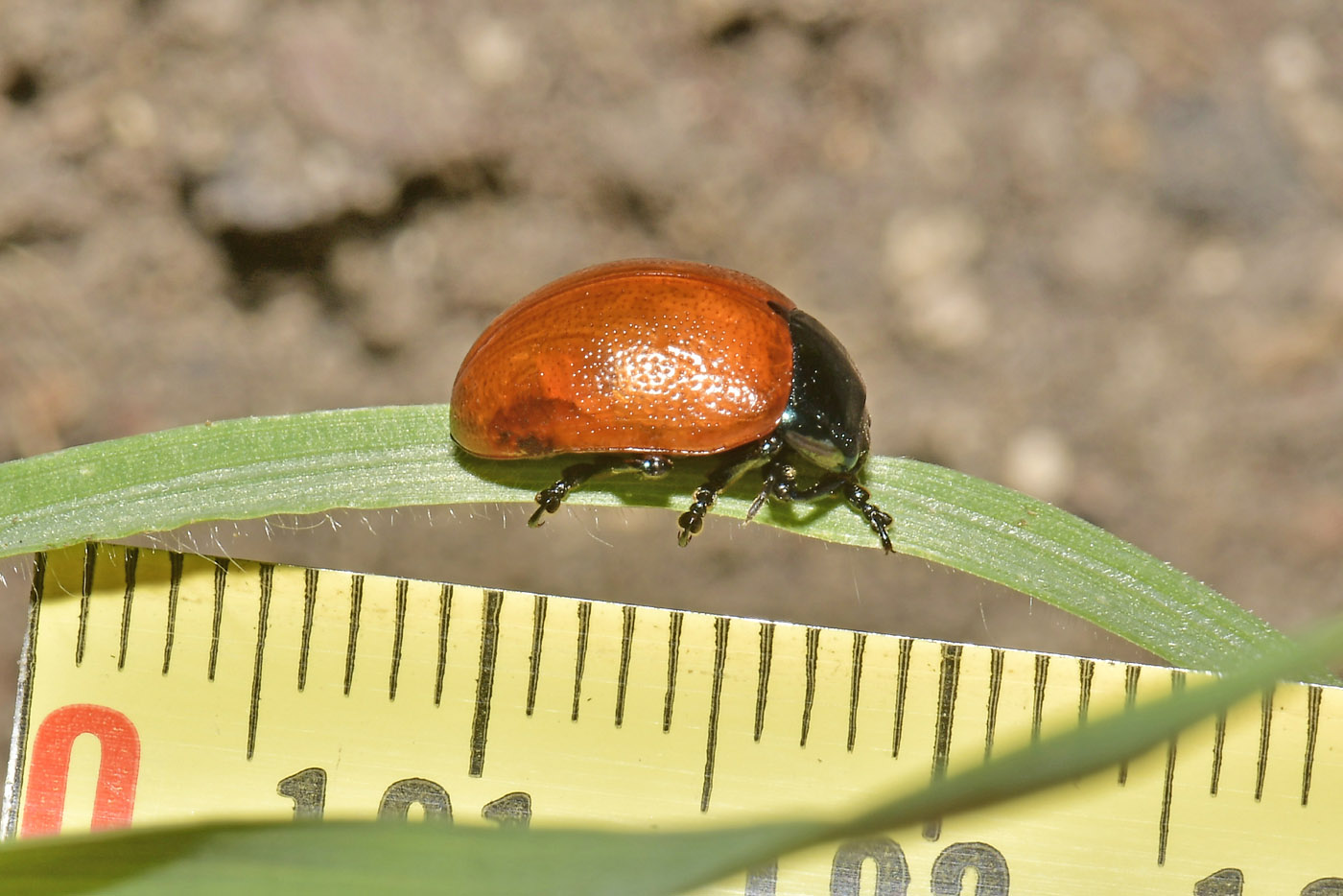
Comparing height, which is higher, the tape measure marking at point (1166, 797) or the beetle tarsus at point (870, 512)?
the beetle tarsus at point (870, 512)

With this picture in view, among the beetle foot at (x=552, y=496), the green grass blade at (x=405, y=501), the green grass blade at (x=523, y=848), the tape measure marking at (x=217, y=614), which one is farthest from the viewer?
the beetle foot at (x=552, y=496)

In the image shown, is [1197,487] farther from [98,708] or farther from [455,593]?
[98,708]

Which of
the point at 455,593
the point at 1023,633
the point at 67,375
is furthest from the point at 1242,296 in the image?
the point at 67,375

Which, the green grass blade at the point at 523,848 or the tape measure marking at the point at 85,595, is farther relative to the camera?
the tape measure marking at the point at 85,595

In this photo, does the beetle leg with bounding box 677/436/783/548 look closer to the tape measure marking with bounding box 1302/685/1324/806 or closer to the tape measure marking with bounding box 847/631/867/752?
the tape measure marking with bounding box 847/631/867/752

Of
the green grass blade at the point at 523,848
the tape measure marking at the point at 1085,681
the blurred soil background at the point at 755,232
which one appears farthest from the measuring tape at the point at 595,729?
the blurred soil background at the point at 755,232

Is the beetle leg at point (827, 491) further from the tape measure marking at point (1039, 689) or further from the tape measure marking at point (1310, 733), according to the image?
the tape measure marking at point (1310, 733)

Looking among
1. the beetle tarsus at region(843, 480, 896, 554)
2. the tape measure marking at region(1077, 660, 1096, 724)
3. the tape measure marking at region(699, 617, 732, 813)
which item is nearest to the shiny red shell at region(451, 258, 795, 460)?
the beetle tarsus at region(843, 480, 896, 554)

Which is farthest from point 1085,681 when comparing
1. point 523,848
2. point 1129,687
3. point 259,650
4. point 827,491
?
point 259,650
